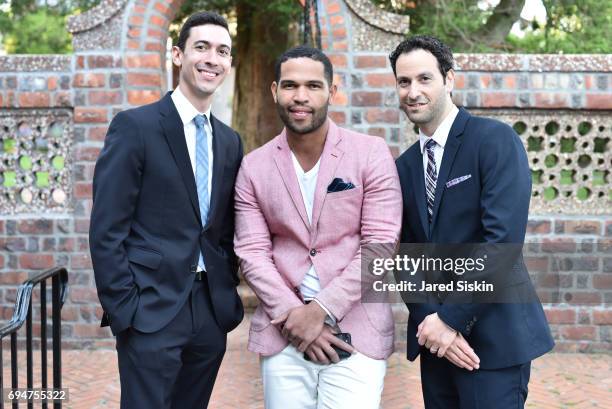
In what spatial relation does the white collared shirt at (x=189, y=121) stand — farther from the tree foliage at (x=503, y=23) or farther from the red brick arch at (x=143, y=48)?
the tree foliage at (x=503, y=23)

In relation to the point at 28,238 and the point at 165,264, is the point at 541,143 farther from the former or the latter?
the point at 28,238

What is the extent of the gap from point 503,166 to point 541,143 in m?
3.50

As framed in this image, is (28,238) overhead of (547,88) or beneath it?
beneath

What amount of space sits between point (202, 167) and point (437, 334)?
125 centimetres

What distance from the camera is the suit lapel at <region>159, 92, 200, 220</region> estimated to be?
3.04 meters

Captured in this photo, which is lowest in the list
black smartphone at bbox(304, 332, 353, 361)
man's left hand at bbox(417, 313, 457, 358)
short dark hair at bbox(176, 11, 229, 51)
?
black smartphone at bbox(304, 332, 353, 361)

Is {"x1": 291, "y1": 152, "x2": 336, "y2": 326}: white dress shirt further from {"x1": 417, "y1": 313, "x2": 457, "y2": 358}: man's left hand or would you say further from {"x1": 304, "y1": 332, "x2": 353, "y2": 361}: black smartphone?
{"x1": 417, "y1": 313, "x2": 457, "y2": 358}: man's left hand

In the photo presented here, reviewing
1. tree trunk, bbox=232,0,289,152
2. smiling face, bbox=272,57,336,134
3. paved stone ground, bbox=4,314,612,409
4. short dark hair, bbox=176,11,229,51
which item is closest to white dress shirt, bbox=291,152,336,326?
A: smiling face, bbox=272,57,336,134

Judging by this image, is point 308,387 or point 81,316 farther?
point 81,316

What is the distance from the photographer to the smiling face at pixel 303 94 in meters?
2.93

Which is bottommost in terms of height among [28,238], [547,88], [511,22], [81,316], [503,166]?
[81,316]

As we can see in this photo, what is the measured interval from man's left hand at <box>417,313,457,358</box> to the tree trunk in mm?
7497

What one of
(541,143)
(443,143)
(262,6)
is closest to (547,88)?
(541,143)

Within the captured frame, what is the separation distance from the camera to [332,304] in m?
2.87
